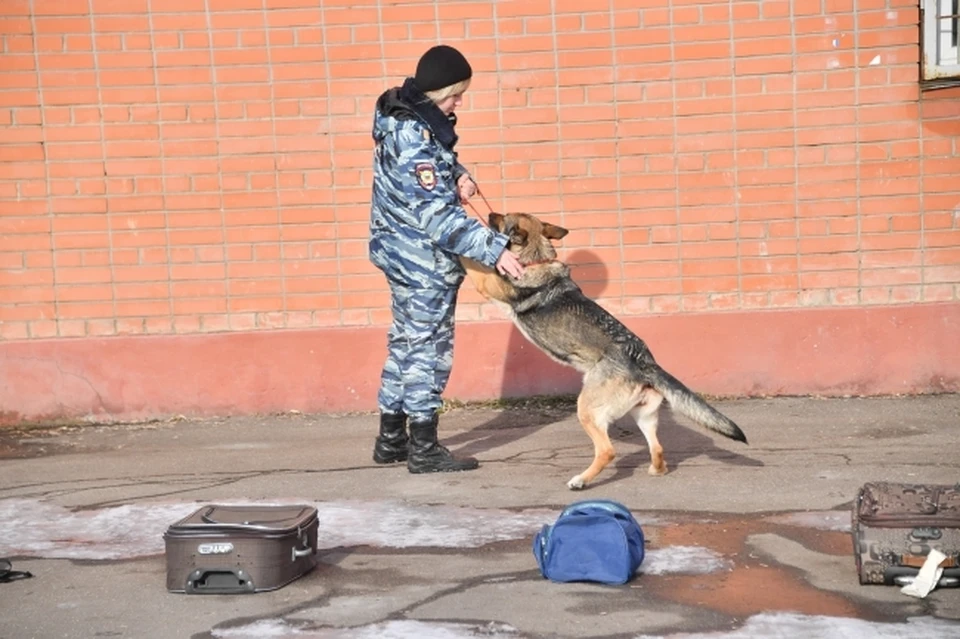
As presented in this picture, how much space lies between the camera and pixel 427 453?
7.11 m

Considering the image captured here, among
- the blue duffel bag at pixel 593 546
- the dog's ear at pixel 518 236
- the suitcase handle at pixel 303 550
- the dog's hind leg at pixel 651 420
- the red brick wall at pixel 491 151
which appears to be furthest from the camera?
the red brick wall at pixel 491 151

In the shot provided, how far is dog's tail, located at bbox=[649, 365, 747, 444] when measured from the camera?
649 cm

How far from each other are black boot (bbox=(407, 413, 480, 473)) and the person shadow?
1.41 metres

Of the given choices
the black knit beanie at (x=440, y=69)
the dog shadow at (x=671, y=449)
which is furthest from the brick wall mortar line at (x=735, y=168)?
the black knit beanie at (x=440, y=69)

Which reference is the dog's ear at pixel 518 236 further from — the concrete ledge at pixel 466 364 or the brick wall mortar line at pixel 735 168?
the brick wall mortar line at pixel 735 168

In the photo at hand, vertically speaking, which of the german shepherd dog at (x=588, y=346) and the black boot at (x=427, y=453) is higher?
the german shepherd dog at (x=588, y=346)

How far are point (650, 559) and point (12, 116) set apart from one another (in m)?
5.53

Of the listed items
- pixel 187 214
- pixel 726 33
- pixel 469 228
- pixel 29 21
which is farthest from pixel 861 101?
pixel 29 21

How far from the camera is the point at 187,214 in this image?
8812 mm

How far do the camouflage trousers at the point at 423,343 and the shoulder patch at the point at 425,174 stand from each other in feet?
1.92

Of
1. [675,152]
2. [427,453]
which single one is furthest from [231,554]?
[675,152]

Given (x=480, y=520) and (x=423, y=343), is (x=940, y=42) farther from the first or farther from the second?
(x=480, y=520)

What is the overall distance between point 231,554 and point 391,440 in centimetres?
230

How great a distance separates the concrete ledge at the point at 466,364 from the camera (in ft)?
28.6
